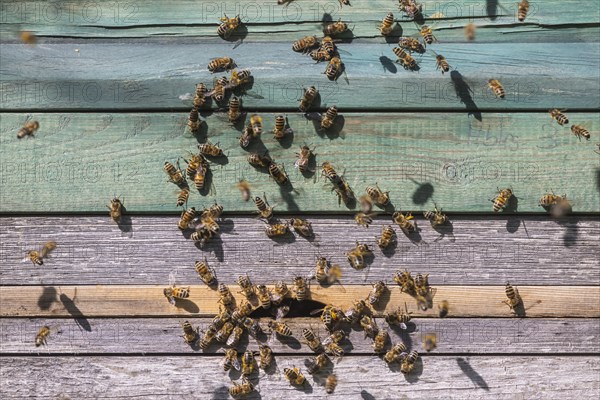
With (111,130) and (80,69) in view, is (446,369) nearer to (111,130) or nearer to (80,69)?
(111,130)

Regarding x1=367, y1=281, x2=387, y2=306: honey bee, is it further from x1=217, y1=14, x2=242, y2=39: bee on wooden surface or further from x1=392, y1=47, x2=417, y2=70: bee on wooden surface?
x1=217, y1=14, x2=242, y2=39: bee on wooden surface

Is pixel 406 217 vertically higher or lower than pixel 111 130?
lower

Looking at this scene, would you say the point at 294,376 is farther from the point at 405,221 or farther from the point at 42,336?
the point at 42,336

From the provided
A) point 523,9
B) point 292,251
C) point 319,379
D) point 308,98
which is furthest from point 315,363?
point 523,9

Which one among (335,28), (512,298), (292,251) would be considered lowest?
(512,298)

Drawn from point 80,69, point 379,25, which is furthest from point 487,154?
point 80,69

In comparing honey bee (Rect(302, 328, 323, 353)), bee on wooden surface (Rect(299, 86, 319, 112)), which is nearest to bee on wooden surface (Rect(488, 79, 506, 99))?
bee on wooden surface (Rect(299, 86, 319, 112))
